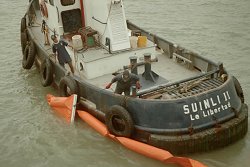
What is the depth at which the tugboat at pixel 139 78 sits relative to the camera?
9039 mm

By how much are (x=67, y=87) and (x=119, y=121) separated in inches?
96.5

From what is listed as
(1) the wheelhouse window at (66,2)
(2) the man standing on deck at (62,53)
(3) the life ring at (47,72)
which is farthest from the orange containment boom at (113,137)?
(1) the wheelhouse window at (66,2)

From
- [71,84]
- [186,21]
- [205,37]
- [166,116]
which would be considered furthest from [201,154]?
[186,21]

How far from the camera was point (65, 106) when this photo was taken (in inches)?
433

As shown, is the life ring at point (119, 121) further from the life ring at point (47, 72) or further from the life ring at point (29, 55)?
the life ring at point (29, 55)

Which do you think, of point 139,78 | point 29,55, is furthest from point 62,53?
point 29,55

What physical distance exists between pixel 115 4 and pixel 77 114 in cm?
322

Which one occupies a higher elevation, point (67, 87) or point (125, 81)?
point (125, 81)

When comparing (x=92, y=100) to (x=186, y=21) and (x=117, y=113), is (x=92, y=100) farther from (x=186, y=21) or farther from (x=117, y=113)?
(x=186, y=21)

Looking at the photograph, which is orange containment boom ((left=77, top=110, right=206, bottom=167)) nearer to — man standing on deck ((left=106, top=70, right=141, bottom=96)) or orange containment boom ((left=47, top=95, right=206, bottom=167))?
orange containment boom ((left=47, top=95, right=206, bottom=167))

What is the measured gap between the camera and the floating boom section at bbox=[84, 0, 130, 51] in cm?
1109

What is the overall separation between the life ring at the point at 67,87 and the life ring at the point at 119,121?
1504 mm

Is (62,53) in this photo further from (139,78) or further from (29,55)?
(29,55)

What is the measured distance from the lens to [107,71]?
37.2 feet
